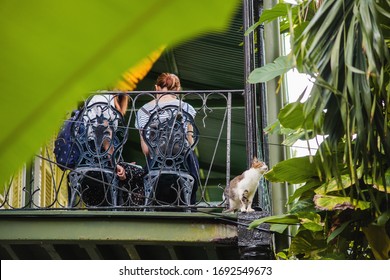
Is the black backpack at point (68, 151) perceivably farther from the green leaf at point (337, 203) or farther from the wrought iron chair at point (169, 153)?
the green leaf at point (337, 203)

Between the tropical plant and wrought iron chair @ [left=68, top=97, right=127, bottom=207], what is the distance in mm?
1295

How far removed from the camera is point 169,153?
4.62 meters

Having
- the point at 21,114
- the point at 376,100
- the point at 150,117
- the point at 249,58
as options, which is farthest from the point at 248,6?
the point at 21,114

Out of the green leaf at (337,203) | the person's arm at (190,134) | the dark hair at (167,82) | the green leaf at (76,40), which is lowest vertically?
the green leaf at (337,203)

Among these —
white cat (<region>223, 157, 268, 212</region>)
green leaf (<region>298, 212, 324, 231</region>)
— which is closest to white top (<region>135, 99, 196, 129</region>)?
white cat (<region>223, 157, 268, 212</region>)

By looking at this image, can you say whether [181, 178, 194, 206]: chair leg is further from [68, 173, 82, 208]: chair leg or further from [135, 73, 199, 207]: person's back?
[68, 173, 82, 208]: chair leg

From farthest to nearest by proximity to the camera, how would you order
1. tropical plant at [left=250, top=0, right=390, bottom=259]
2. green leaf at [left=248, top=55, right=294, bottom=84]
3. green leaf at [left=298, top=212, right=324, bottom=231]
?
1. green leaf at [left=248, top=55, right=294, bottom=84]
2. green leaf at [left=298, top=212, right=324, bottom=231]
3. tropical plant at [left=250, top=0, right=390, bottom=259]

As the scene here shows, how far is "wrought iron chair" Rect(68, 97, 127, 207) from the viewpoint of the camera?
Answer: 4508mm

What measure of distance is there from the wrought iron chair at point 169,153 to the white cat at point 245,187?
13.5 inches

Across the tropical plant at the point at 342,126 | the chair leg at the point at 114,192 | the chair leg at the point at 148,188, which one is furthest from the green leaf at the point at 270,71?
the chair leg at the point at 114,192

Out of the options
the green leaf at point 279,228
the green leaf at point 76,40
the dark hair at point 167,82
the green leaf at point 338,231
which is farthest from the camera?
the dark hair at point 167,82

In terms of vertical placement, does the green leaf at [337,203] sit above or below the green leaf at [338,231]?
Result: above

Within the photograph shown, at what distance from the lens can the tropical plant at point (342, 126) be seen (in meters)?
2.57

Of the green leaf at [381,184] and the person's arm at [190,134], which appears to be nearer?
the green leaf at [381,184]
